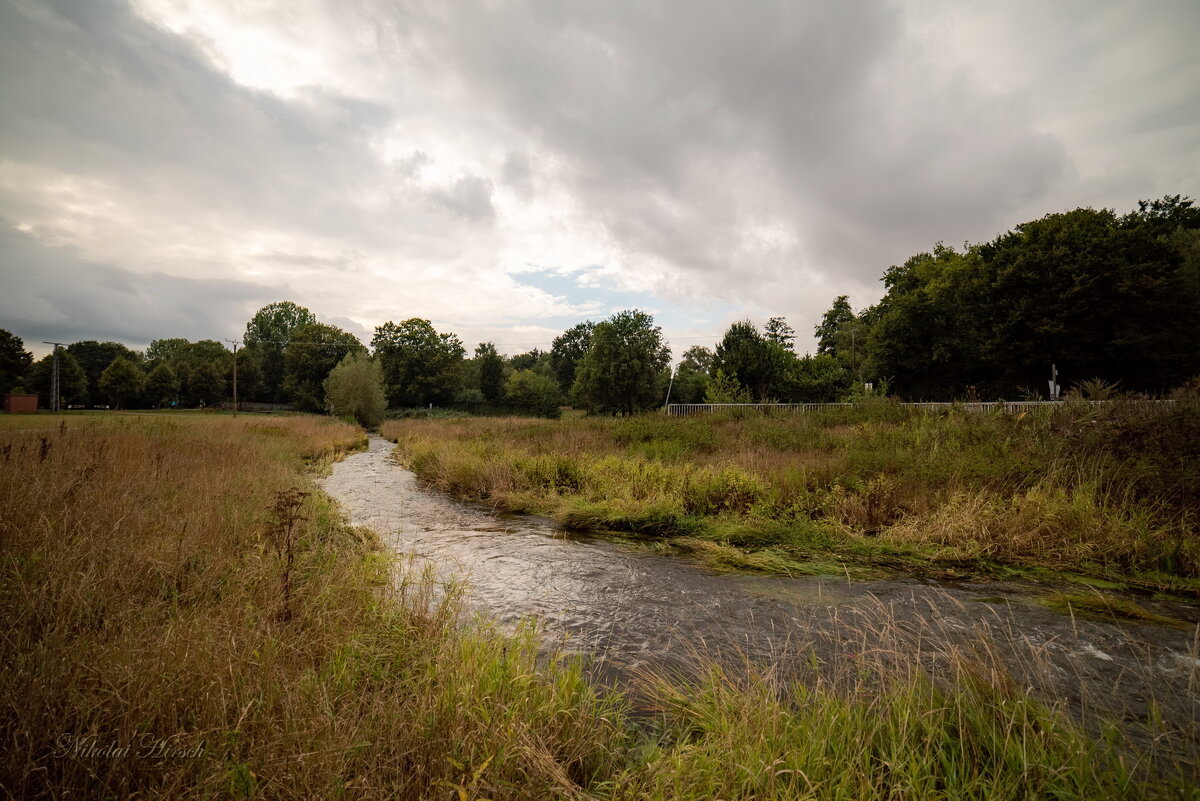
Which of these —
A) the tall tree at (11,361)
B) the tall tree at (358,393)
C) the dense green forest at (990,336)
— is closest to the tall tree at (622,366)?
the dense green forest at (990,336)

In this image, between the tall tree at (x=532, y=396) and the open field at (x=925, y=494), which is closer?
the open field at (x=925, y=494)

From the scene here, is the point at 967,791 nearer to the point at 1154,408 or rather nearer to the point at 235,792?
the point at 235,792

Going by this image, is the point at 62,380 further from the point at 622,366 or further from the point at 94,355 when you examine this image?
the point at 622,366

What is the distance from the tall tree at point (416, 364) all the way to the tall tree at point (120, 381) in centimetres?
2896

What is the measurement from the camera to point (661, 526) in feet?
26.6

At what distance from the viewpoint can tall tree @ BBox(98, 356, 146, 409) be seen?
185ft

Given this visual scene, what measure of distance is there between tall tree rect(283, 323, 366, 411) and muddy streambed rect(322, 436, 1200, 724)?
2413 inches

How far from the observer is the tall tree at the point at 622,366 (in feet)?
114

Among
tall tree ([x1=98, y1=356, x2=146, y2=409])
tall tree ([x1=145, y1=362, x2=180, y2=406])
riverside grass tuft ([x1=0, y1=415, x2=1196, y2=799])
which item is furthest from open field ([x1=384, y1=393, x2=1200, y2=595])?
tall tree ([x1=145, y1=362, x2=180, y2=406])

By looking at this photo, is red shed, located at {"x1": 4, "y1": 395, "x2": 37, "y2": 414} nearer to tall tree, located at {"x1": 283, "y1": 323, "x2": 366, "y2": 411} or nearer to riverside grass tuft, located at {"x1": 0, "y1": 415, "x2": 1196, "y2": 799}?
tall tree, located at {"x1": 283, "y1": 323, "x2": 366, "y2": 411}

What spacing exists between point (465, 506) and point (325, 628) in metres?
7.16

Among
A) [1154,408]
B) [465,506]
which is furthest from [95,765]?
[1154,408]

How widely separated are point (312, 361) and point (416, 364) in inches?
600

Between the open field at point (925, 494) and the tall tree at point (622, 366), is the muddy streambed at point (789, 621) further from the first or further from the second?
the tall tree at point (622, 366)
